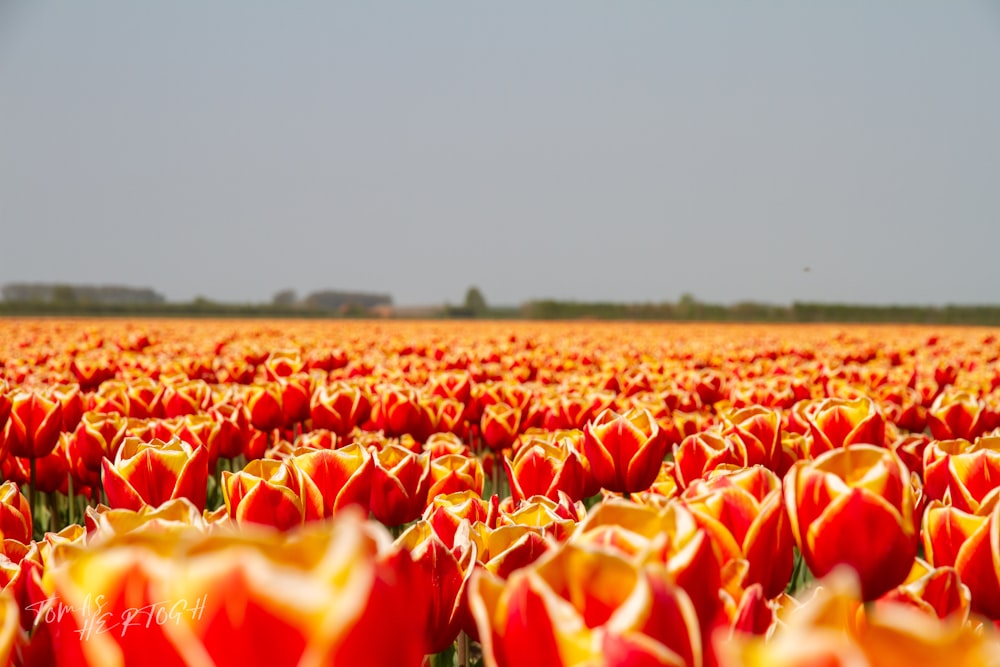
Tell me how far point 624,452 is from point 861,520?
123 centimetres

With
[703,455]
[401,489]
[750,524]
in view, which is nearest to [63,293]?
[401,489]

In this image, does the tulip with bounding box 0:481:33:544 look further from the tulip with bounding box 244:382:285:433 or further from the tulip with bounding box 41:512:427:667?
the tulip with bounding box 244:382:285:433

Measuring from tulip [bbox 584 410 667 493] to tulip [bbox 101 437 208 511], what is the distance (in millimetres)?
1159

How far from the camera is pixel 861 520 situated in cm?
120

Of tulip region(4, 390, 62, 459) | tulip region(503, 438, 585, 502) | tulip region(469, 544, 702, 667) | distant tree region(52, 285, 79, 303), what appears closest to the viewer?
tulip region(469, 544, 702, 667)

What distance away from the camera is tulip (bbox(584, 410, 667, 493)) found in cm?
239

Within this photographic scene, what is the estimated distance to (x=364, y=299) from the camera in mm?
132375

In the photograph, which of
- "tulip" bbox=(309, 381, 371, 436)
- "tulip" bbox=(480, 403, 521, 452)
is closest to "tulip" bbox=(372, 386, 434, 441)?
"tulip" bbox=(309, 381, 371, 436)

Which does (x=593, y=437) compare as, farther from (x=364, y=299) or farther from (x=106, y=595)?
(x=364, y=299)

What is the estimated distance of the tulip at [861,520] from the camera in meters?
1.20

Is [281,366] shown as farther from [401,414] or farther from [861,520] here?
[861,520]

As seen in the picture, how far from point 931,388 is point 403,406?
4.52m

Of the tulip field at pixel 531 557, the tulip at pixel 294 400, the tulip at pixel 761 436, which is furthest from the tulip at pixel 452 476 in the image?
the tulip at pixel 294 400

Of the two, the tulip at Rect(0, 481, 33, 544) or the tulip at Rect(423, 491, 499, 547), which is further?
the tulip at Rect(0, 481, 33, 544)
